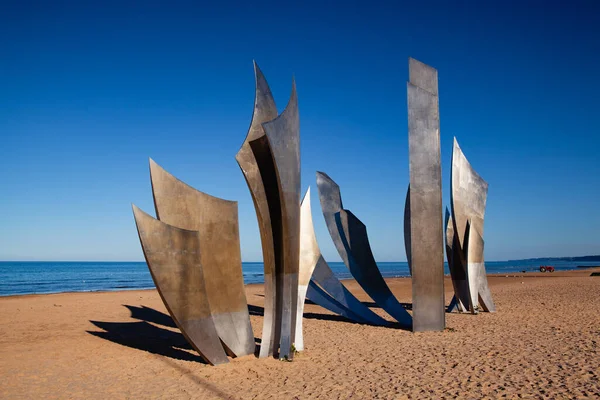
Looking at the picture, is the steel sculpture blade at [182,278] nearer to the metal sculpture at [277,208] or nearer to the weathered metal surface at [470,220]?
the metal sculpture at [277,208]

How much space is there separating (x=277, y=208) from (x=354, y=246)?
181 inches

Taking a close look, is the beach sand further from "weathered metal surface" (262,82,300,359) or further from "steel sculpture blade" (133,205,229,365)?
"weathered metal surface" (262,82,300,359)

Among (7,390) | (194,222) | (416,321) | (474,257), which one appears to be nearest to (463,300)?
(474,257)

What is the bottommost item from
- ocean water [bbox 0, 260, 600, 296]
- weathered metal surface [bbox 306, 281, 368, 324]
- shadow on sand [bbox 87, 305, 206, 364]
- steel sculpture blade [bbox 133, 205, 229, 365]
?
ocean water [bbox 0, 260, 600, 296]

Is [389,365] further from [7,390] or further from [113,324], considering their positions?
[113,324]

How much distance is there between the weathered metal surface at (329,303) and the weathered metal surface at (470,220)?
3335mm

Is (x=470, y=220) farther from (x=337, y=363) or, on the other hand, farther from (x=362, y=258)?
(x=337, y=363)

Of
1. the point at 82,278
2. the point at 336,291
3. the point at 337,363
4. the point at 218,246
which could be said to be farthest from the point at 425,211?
the point at 82,278

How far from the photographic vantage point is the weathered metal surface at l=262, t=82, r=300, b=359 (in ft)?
25.6

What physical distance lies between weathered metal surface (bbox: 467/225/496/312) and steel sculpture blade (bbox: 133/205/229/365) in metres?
7.81

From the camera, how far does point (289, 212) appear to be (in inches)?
313

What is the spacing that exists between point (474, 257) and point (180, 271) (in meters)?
8.65

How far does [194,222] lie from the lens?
25.9 feet

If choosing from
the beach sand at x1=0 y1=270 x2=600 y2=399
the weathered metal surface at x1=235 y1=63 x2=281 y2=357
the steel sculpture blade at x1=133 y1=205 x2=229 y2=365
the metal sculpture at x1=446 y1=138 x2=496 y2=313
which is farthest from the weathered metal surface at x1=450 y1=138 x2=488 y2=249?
the steel sculpture blade at x1=133 y1=205 x2=229 y2=365
